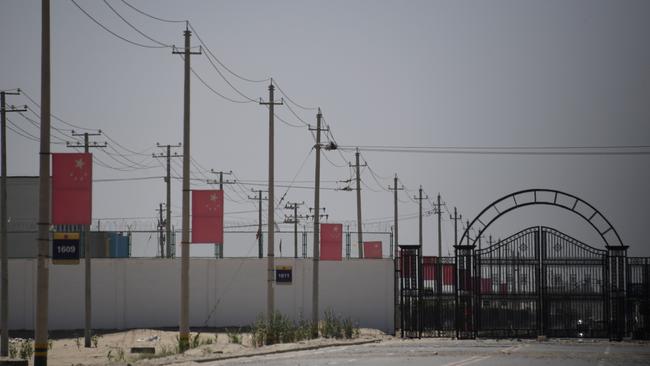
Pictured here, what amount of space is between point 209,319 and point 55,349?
15.3m

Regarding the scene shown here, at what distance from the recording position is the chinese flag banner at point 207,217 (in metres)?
43.2

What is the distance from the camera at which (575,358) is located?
1097 inches

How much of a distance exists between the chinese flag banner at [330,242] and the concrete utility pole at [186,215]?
Result: 18.1 metres

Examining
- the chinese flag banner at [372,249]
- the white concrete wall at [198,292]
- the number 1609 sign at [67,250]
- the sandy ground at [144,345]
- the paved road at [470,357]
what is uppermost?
the chinese flag banner at [372,249]

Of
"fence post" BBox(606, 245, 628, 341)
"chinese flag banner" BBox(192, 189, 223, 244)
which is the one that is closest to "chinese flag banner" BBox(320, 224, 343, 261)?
"chinese flag banner" BBox(192, 189, 223, 244)

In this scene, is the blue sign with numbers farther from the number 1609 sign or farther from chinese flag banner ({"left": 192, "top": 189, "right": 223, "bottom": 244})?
the number 1609 sign

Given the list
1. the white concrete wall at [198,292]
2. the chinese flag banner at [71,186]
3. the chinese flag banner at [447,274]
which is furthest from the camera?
the white concrete wall at [198,292]

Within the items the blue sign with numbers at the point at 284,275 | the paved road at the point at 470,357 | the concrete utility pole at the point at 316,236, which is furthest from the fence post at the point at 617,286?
the blue sign with numbers at the point at 284,275

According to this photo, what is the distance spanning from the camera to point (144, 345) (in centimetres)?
4569

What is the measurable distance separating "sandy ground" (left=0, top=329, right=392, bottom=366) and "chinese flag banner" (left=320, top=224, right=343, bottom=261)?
163 inches

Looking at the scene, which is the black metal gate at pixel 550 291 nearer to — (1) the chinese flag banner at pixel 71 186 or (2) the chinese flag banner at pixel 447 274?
(2) the chinese flag banner at pixel 447 274

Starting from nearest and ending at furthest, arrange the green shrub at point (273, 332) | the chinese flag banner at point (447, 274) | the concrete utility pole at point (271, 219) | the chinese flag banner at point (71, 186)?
the chinese flag banner at point (71, 186) < the green shrub at point (273, 332) < the concrete utility pole at point (271, 219) < the chinese flag banner at point (447, 274)

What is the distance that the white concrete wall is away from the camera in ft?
192

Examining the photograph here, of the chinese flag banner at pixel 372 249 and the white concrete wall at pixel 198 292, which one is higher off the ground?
the chinese flag banner at pixel 372 249
